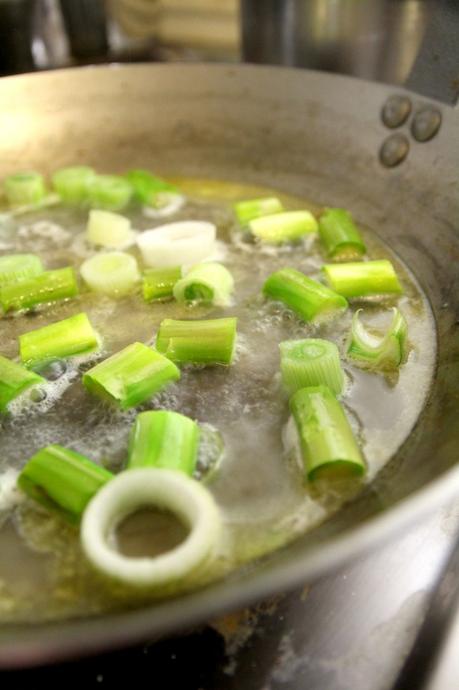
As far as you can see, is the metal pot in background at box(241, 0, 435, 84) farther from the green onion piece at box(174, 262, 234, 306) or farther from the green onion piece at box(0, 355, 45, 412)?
→ the green onion piece at box(0, 355, 45, 412)

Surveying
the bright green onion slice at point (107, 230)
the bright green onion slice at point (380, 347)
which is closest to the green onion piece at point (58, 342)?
the bright green onion slice at point (107, 230)

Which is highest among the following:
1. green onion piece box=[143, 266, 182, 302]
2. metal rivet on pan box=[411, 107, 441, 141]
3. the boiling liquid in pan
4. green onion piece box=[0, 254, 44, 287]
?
metal rivet on pan box=[411, 107, 441, 141]

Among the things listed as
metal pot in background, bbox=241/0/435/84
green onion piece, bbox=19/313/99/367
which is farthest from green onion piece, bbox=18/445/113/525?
metal pot in background, bbox=241/0/435/84

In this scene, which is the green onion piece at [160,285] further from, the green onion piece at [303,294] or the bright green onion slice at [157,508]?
the bright green onion slice at [157,508]

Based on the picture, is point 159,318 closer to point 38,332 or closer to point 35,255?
point 38,332

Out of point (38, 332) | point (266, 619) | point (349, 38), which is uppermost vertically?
point (349, 38)

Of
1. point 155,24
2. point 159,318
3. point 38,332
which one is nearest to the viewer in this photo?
point 38,332

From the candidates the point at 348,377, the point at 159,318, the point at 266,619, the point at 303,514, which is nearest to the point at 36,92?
the point at 159,318

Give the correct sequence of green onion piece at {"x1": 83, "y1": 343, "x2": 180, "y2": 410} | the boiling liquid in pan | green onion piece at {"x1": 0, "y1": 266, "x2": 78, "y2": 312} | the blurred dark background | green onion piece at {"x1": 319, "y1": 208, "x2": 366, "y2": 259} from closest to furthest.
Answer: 1. the boiling liquid in pan
2. green onion piece at {"x1": 83, "y1": 343, "x2": 180, "y2": 410}
3. green onion piece at {"x1": 0, "y1": 266, "x2": 78, "y2": 312}
4. green onion piece at {"x1": 319, "y1": 208, "x2": 366, "y2": 259}
5. the blurred dark background
